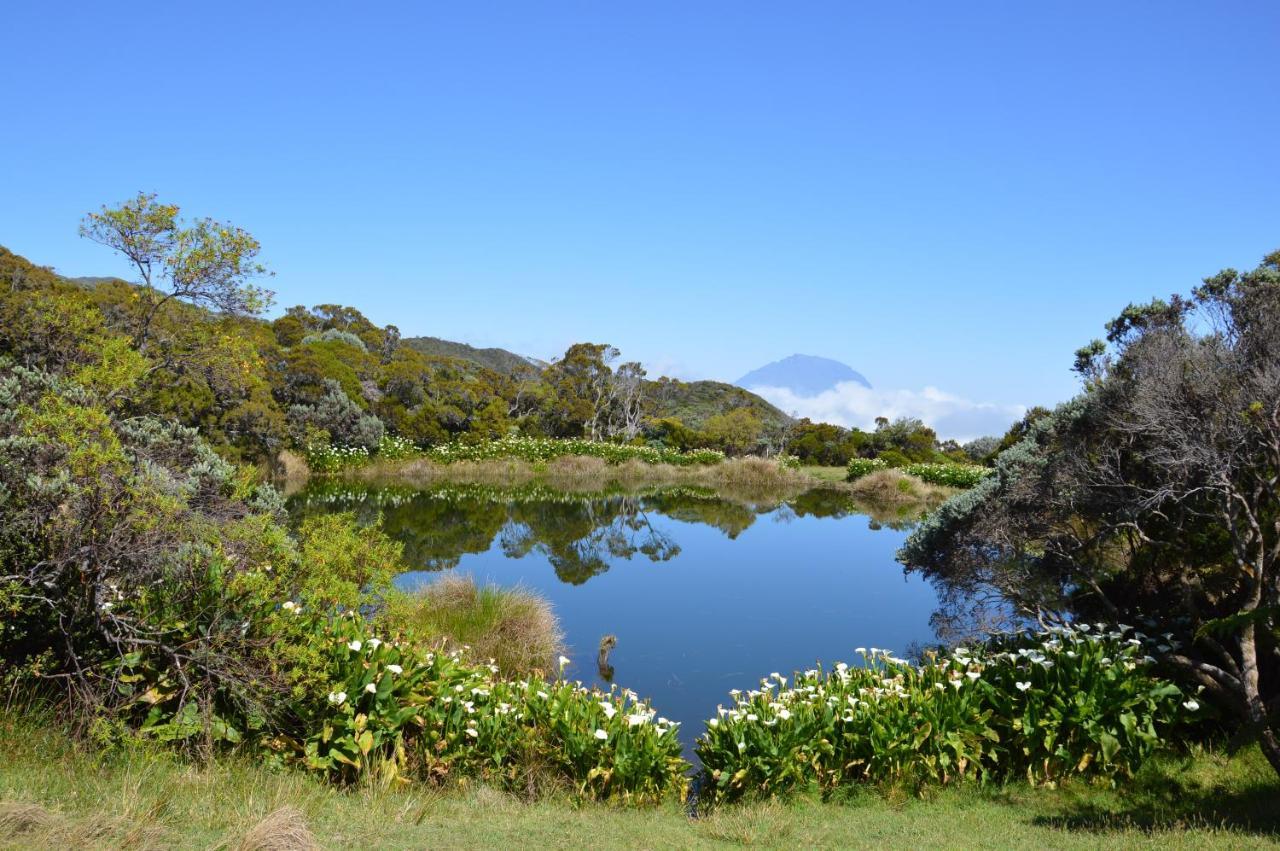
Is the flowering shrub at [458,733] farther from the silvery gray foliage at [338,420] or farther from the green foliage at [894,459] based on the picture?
the green foliage at [894,459]

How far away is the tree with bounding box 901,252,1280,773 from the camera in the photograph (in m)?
6.73

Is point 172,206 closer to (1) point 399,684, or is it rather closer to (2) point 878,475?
(1) point 399,684

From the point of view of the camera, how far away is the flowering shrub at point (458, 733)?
587cm

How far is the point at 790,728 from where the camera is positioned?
6.07m

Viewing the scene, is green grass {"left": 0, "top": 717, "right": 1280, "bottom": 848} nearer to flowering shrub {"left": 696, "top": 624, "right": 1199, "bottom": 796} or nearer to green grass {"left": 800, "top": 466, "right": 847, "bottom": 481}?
flowering shrub {"left": 696, "top": 624, "right": 1199, "bottom": 796}

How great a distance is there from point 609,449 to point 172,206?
26.1 meters

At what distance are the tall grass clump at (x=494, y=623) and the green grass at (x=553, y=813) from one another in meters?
3.34

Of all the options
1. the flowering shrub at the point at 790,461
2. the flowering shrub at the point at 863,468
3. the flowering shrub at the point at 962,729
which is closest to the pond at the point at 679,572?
the flowering shrub at the point at 962,729

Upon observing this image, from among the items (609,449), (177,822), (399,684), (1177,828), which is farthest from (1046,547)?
(609,449)

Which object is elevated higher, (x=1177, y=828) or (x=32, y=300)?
(x=32, y=300)

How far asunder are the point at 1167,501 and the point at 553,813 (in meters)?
6.48

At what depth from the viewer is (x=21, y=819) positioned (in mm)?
3805

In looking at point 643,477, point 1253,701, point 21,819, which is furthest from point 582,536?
point 21,819

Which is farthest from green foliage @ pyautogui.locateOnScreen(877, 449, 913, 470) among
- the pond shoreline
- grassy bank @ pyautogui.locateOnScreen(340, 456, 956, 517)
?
the pond shoreline
